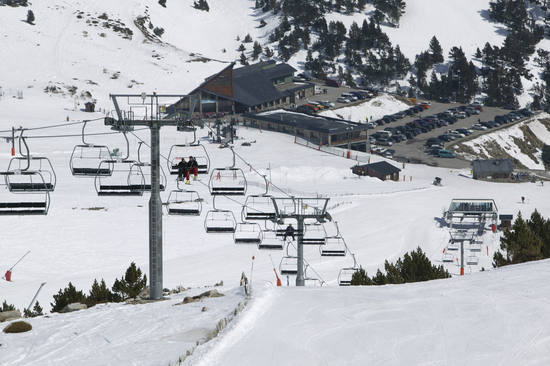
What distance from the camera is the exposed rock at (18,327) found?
79.7 ft

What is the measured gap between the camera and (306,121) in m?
103

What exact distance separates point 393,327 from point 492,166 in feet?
218

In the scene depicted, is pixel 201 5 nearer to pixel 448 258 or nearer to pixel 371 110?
pixel 371 110

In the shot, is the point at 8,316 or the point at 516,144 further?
the point at 516,144

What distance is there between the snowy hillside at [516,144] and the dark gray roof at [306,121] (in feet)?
57.1

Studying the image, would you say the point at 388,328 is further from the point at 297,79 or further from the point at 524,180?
the point at 297,79

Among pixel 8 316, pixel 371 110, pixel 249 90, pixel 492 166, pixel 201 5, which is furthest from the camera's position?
pixel 201 5

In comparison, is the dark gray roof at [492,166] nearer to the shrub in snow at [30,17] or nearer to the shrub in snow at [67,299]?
the shrub in snow at [67,299]

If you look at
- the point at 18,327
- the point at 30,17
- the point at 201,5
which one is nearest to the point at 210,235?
the point at 18,327

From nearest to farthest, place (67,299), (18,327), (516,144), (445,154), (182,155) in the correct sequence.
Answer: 1. (18,327)
2. (67,299)
3. (182,155)
4. (445,154)
5. (516,144)

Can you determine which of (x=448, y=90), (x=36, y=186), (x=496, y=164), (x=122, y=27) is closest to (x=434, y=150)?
(x=496, y=164)

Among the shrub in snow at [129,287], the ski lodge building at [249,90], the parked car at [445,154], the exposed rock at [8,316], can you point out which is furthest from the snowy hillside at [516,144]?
the exposed rock at [8,316]

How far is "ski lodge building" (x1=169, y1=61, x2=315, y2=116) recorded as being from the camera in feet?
368

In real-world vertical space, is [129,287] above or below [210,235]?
below
